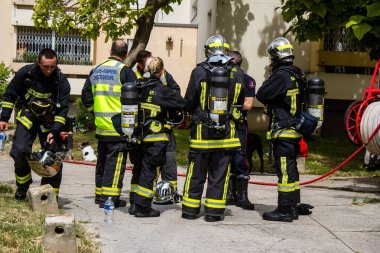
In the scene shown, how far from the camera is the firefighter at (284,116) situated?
7742 mm

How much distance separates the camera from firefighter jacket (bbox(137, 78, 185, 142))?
7855mm

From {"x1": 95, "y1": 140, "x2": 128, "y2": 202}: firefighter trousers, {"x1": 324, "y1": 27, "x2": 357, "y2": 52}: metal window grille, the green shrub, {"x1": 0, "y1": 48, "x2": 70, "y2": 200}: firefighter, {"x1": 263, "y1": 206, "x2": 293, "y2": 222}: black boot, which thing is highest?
{"x1": 324, "y1": 27, "x2": 357, "y2": 52}: metal window grille

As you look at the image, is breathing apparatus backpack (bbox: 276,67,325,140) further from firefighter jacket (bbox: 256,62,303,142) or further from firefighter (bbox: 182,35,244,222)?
firefighter (bbox: 182,35,244,222)

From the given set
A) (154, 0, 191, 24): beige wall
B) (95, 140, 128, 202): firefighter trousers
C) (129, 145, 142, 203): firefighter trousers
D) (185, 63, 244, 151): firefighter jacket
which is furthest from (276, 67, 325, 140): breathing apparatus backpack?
(154, 0, 191, 24): beige wall

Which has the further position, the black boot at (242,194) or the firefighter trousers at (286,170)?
the black boot at (242,194)

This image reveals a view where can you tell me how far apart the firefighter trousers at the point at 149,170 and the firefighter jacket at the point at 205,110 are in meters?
0.39

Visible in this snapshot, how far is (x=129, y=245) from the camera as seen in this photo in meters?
6.44

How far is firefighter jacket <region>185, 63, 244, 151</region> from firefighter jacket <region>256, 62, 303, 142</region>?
0.29m

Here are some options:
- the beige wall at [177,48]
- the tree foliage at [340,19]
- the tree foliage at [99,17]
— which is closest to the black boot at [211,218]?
the tree foliage at [340,19]

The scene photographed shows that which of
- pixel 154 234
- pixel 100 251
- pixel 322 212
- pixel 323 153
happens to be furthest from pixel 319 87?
pixel 323 153

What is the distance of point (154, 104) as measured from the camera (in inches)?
311

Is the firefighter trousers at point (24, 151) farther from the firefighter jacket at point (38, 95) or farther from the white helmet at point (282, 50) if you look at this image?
the white helmet at point (282, 50)

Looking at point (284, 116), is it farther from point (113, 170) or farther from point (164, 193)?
point (113, 170)

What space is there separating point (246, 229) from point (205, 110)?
1.35m
